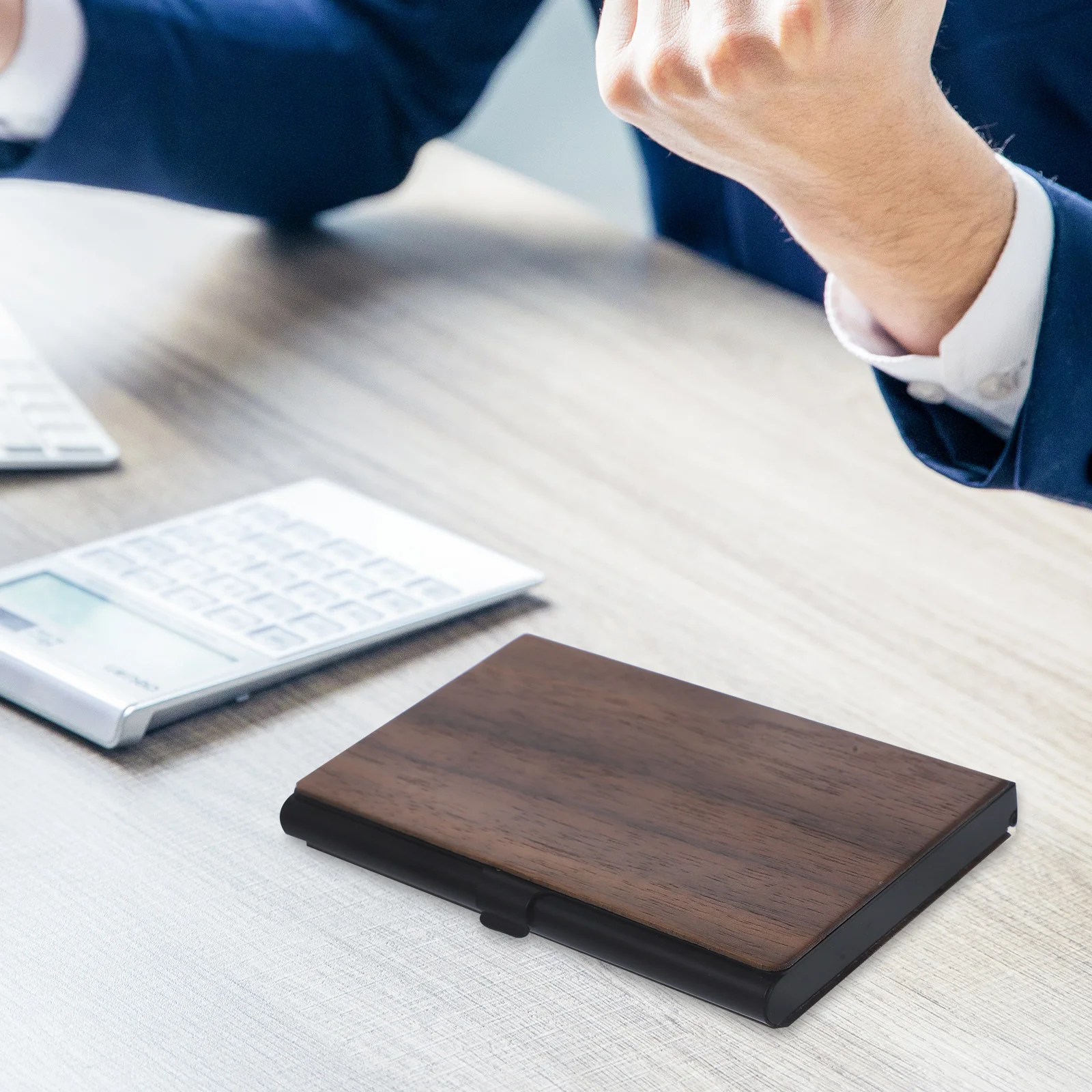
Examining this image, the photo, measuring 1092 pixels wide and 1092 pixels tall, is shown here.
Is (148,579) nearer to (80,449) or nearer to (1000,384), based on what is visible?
(80,449)

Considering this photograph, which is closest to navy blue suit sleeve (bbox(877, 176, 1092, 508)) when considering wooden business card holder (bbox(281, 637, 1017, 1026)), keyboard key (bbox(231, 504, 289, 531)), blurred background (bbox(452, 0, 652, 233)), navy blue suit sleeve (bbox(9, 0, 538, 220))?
wooden business card holder (bbox(281, 637, 1017, 1026))

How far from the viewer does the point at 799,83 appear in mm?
409

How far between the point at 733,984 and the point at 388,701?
0.57 feet

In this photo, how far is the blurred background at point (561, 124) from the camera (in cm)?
199

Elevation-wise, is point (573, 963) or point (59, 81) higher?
point (59, 81)

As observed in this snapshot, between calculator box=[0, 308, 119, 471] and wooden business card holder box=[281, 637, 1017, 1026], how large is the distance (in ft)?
0.83

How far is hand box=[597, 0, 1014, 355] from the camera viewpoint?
1.31 feet

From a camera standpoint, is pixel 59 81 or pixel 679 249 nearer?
pixel 59 81

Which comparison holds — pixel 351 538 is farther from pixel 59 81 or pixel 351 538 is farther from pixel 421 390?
pixel 59 81

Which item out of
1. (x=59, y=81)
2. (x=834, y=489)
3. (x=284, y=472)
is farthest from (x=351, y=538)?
(x=59, y=81)

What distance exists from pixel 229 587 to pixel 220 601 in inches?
0.4

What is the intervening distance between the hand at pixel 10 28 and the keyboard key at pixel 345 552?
1.36 feet

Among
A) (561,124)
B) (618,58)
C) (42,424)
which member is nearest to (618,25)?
(618,58)

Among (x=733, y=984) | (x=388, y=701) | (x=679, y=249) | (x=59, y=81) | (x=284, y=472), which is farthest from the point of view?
(x=679, y=249)
